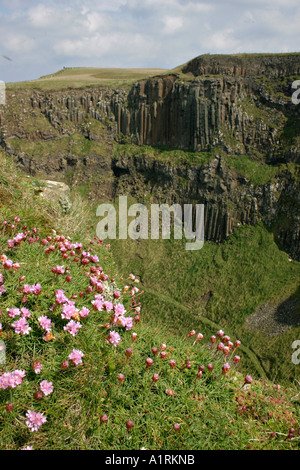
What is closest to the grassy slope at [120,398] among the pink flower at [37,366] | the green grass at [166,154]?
the pink flower at [37,366]

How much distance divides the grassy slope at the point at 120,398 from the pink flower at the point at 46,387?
6.3 inches

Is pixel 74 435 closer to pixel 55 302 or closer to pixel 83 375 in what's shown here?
pixel 83 375

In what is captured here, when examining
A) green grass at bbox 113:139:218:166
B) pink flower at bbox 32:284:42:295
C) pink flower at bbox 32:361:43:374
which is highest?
green grass at bbox 113:139:218:166

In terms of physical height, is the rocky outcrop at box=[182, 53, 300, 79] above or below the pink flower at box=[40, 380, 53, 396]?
above

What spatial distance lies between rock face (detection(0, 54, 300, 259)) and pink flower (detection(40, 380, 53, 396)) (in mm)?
38768

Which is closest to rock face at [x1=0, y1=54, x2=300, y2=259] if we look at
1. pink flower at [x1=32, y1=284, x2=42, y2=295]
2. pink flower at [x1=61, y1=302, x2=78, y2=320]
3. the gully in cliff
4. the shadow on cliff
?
the gully in cliff

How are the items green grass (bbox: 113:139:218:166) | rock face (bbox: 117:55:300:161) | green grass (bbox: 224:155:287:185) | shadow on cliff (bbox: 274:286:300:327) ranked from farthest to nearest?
green grass (bbox: 113:139:218:166) < rock face (bbox: 117:55:300:161) < green grass (bbox: 224:155:287:185) < shadow on cliff (bbox: 274:286:300:327)

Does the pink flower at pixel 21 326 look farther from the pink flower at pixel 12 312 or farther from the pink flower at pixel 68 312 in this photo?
the pink flower at pixel 68 312

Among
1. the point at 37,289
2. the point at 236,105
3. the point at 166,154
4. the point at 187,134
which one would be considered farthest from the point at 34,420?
the point at 187,134

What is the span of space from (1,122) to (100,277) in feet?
190

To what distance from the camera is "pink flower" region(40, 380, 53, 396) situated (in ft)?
9.20

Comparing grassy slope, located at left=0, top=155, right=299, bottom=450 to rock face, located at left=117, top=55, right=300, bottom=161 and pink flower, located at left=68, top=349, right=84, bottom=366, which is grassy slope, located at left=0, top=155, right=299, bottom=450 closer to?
pink flower, located at left=68, top=349, right=84, bottom=366

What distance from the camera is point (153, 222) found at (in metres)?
47.2
